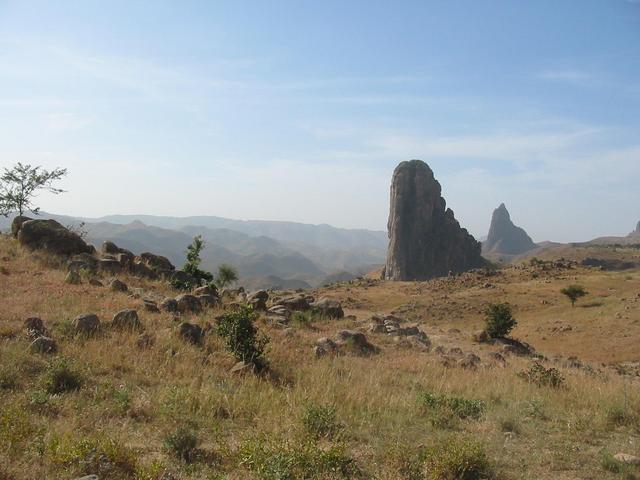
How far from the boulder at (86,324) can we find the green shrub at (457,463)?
7.25m

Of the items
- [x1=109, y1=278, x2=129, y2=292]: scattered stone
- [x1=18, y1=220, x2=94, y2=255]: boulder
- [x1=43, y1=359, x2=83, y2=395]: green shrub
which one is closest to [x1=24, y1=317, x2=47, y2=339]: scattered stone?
[x1=43, y1=359, x2=83, y2=395]: green shrub

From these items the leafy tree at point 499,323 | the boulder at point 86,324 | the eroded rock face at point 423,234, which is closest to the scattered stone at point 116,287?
the boulder at point 86,324

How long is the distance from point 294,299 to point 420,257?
10936 cm

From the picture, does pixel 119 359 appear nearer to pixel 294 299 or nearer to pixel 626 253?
pixel 294 299

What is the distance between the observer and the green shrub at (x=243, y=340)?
884 centimetres

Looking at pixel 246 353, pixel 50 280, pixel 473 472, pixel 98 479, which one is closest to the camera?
pixel 98 479

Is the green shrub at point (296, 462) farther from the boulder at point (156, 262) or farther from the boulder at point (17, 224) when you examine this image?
the boulder at point (17, 224)

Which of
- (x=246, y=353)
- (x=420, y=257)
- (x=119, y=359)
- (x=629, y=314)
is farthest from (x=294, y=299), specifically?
(x=420, y=257)

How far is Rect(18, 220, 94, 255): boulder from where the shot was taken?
19.5 m

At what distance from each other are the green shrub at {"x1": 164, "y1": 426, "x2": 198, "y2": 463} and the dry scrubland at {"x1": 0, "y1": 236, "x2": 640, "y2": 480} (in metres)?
0.02

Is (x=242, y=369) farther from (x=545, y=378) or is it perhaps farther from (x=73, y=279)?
(x=73, y=279)

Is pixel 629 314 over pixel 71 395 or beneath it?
beneath

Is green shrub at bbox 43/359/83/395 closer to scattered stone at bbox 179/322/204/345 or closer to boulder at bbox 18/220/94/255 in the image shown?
scattered stone at bbox 179/322/204/345

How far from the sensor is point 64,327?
8.93 meters
